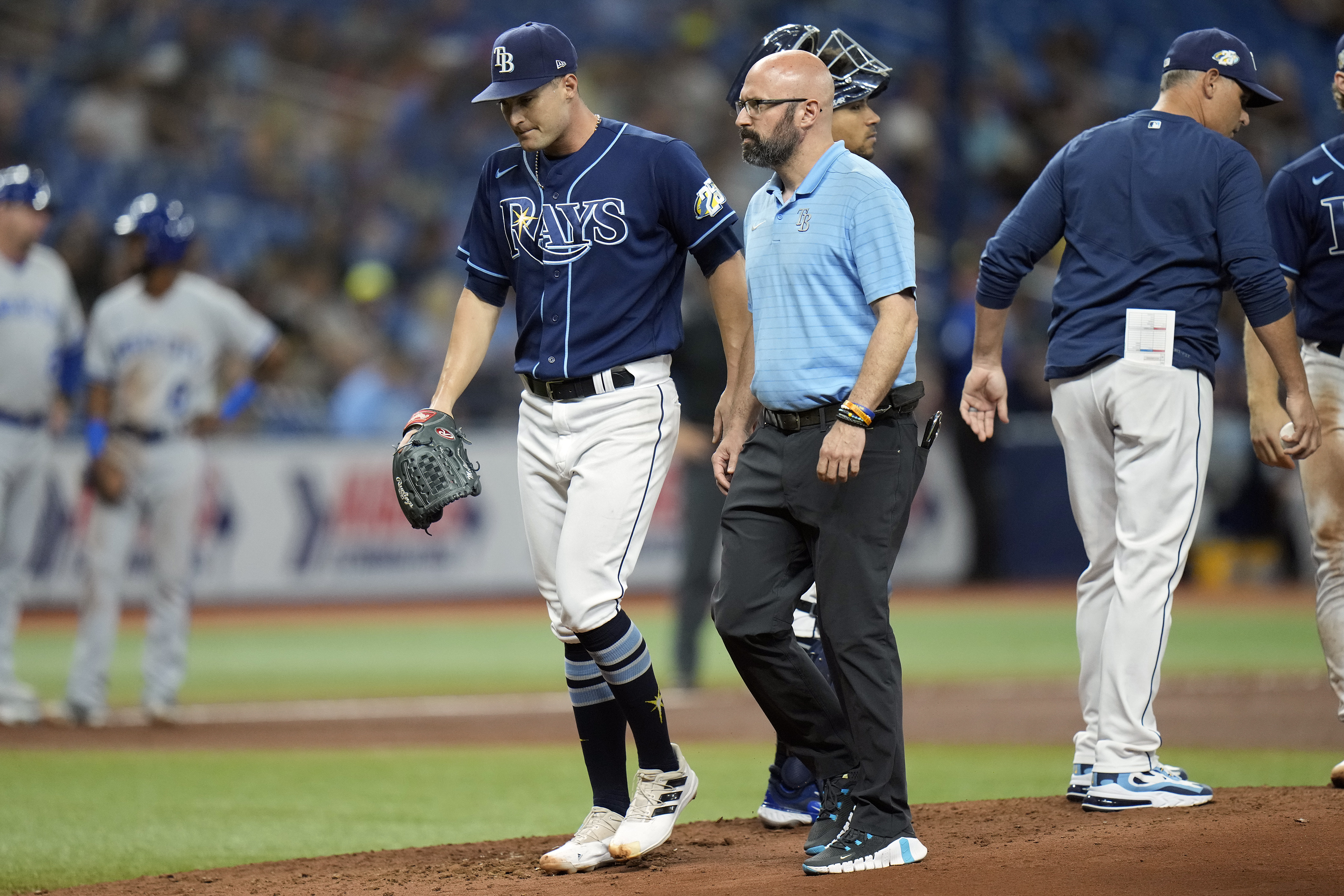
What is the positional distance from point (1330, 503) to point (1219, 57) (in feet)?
5.60

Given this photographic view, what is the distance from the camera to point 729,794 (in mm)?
6934

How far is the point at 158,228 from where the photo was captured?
905 centimetres

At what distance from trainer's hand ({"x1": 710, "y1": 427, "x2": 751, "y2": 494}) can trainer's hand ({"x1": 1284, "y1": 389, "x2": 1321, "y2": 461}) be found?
1874 millimetres

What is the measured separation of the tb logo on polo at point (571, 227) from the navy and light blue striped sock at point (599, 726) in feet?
4.31

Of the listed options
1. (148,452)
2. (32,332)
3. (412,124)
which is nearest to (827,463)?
(148,452)

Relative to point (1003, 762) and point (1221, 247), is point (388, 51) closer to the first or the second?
point (1003, 762)

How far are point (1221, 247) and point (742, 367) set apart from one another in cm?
174

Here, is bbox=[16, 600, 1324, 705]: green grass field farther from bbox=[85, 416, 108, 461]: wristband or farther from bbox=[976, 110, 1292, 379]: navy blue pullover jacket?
bbox=[976, 110, 1292, 379]: navy blue pullover jacket

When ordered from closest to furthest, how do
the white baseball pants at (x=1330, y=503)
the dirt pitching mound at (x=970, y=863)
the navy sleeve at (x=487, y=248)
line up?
the dirt pitching mound at (x=970, y=863) < the navy sleeve at (x=487, y=248) < the white baseball pants at (x=1330, y=503)

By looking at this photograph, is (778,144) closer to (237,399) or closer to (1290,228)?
(1290,228)

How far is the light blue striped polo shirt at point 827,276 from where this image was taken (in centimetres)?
471

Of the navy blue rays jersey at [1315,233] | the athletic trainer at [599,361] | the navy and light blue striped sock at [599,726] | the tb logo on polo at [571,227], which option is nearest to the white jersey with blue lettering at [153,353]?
A: the athletic trainer at [599,361]

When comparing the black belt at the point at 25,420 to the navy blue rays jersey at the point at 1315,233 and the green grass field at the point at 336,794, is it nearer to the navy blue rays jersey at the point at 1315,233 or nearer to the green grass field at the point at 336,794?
the green grass field at the point at 336,794

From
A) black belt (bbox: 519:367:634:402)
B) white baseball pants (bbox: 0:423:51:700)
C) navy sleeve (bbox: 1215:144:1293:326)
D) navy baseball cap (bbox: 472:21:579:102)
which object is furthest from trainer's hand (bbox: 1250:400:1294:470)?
white baseball pants (bbox: 0:423:51:700)
